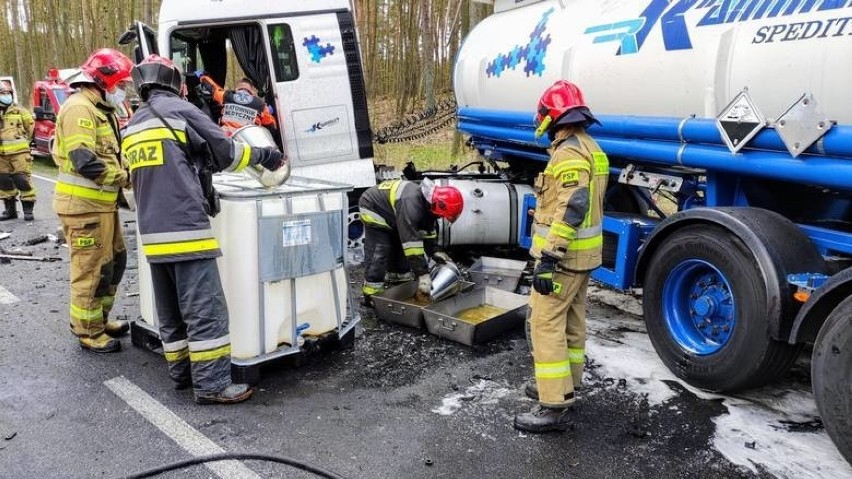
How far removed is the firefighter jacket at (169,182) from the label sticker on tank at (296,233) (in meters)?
0.38

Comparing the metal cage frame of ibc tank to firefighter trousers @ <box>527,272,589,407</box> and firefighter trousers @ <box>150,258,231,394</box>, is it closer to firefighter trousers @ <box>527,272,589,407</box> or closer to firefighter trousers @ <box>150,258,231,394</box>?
firefighter trousers @ <box>150,258,231,394</box>

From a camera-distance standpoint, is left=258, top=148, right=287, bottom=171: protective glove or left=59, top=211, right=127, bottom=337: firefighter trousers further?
left=59, top=211, right=127, bottom=337: firefighter trousers

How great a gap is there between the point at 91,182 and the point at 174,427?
5.87ft

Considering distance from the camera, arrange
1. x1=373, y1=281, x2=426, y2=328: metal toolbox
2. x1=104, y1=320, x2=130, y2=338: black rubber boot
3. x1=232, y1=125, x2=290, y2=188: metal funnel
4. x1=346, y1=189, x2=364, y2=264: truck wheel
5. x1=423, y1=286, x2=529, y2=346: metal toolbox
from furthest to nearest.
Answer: x1=346, y1=189, x2=364, y2=264: truck wheel → x1=373, y1=281, x2=426, y2=328: metal toolbox → x1=104, y1=320, x2=130, y2=338: black rubber boot → x1=423, y1=286, x2=529, y2=346: metal toolbox → x1=232, y1=125, x2=290, y2=188: metal funnel

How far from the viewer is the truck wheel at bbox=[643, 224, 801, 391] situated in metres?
3.25

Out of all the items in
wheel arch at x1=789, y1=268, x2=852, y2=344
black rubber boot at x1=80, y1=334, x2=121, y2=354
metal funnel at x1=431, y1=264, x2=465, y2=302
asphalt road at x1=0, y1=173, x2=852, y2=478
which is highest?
wheel arch at x1=789, y1=268, x2=852, y2=344

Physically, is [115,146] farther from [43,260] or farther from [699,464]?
[699,464]

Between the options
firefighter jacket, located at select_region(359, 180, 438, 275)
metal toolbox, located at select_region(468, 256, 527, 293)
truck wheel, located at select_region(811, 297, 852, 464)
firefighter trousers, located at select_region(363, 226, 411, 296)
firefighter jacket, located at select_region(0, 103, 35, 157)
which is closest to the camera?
truck wheel, located at select_region(811, 297, 852, 464)

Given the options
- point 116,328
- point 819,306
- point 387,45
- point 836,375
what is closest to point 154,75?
point 116,328

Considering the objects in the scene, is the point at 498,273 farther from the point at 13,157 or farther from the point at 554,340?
the point at 13,157

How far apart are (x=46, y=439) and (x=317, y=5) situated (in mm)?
4430

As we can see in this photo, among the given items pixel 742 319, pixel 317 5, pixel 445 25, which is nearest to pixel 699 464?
pixel 742 319

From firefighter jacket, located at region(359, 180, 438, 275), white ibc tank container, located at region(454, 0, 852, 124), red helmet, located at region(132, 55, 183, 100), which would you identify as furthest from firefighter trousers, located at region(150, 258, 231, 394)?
white ibc tank container, located at region(454, 0, 852, 124)

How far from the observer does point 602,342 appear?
4.43 m
